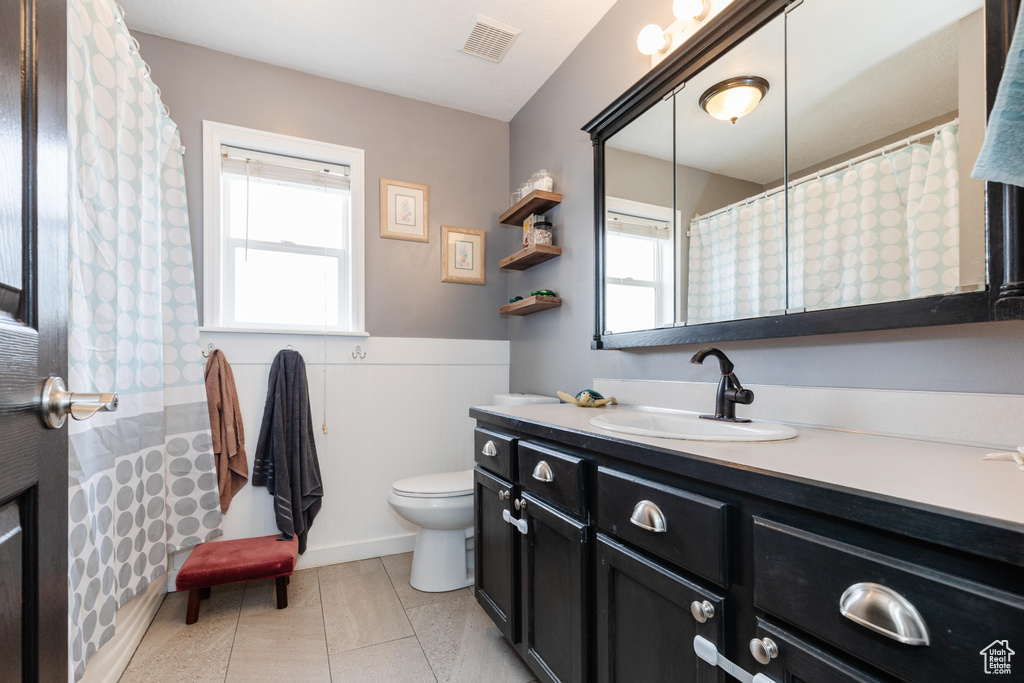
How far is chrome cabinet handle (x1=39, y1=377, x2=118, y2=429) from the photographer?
58 centimetres

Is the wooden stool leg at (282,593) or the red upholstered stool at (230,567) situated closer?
the red upholstered stool at (230,567)

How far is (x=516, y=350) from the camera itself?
9.30ft

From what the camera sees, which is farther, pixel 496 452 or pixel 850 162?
pixel 496 452

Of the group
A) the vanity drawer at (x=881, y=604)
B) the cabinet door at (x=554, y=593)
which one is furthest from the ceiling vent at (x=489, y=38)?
the vanity drawer at (x=881, y=604)

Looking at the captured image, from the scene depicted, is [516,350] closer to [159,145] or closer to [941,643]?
[159,145]

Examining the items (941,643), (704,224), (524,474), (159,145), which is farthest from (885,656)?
(159,145)

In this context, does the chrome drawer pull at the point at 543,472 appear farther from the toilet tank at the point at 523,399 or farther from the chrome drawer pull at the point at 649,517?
the toilet tank at the point at 523,399

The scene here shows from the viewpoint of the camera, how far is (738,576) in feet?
2.52

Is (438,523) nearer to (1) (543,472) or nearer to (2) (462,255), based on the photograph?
(1) (543,472)

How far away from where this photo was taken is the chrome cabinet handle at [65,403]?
22.8 inches

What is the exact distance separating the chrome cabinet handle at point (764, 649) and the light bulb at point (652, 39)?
1784 millimetres

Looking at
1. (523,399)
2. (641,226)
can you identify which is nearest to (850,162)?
(641,226)

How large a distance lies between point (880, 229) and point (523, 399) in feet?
5.52

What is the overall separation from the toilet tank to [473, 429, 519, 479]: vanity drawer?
0.63 metres
